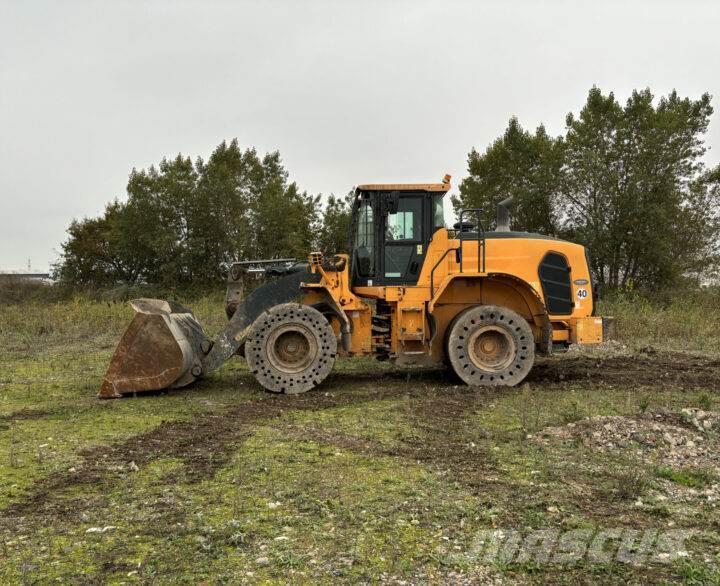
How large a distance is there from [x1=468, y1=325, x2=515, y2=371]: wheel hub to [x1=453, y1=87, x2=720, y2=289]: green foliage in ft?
47.8

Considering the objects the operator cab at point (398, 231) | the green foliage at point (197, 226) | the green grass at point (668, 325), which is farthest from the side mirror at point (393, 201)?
the green foliage at point (197, 226)

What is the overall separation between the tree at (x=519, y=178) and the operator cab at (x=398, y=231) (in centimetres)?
1548

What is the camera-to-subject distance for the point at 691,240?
22.6m

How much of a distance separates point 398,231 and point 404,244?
0.66 ft

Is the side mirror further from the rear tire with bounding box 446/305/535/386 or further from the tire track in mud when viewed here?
the tire track in mud

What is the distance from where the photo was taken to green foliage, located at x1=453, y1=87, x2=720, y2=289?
22188 millimetres

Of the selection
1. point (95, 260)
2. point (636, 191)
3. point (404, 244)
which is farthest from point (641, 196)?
point (95, 260)

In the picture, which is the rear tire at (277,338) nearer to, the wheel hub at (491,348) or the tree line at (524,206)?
the wheel hub at (491,348)

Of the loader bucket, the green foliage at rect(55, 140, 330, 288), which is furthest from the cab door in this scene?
the green foliage at rect(55, 140, 330, 288)

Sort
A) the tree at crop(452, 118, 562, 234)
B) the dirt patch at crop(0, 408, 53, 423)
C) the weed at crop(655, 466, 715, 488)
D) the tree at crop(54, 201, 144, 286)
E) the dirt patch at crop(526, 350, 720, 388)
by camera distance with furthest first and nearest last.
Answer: the tree at crop(54, 201, 144, 286) → the tree at crop(452, 118, 562, 234) → the dirt patch at crop(526, 350, 720, 388) → the dirt patch at crop(0, 408, 53, 423) → the weed at crop(655, 466, 715, 488)

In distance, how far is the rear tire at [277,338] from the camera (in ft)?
27.3

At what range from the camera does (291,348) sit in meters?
8.51

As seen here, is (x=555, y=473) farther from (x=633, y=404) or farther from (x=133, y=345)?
(x=133, y=345)

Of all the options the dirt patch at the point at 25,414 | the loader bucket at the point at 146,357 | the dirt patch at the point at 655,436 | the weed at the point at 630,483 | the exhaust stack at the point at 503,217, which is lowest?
the dirt patch at the point at 25,414
